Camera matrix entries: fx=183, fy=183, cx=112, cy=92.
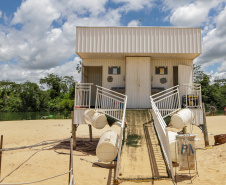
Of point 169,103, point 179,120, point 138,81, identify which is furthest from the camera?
point 138,81

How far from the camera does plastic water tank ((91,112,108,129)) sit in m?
7.82

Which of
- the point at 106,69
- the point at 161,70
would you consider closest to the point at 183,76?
the point at 161,70

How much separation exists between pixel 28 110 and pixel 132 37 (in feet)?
131

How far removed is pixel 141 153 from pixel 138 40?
240 inches

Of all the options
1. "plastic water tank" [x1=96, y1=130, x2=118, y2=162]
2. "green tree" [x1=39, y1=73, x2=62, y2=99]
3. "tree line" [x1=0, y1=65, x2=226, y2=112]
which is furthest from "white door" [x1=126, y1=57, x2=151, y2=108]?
"green tree" [x1=39, y1=73, x2=62, y2=99]

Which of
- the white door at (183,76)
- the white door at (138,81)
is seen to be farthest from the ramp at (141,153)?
the white door at (183,76)

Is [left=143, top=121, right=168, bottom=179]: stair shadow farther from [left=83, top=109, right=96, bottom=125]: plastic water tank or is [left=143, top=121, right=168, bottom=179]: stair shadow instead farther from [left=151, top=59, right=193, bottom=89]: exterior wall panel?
[left=151, top=59, right=193, bottom=89]: exterior wall panel

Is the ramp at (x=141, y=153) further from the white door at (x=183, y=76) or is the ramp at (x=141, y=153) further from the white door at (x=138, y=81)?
the white door at (x=183, y=76)

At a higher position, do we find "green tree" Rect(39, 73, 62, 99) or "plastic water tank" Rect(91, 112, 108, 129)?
"green tree" Rect(39, 73, 62, 99)

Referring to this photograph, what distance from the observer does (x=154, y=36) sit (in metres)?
9.88

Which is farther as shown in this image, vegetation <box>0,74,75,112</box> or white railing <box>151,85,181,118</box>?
vegetation <box>0,74,75,112</box>

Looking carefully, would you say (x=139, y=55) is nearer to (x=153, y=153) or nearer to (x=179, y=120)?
(x=179, y=120)

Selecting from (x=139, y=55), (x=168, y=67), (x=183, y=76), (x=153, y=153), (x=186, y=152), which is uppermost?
(x=139, y=55)

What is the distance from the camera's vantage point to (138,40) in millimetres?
9906
